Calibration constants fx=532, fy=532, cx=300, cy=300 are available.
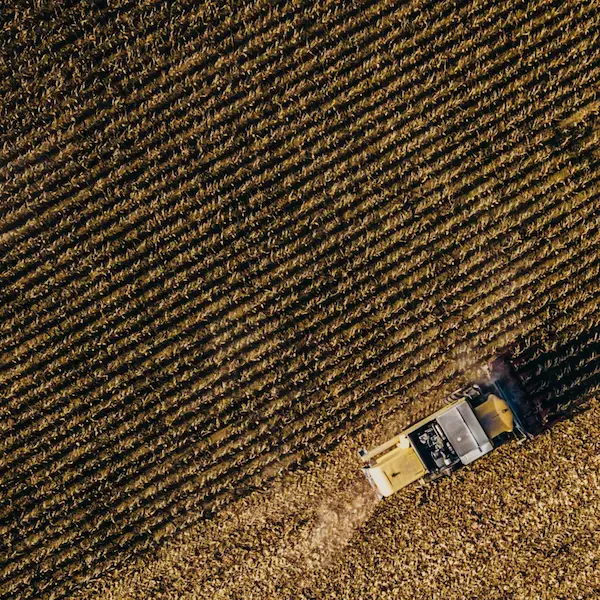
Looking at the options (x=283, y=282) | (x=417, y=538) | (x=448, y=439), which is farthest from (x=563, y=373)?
(x=283, y=282)

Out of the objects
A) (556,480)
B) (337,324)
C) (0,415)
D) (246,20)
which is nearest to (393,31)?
(246,20)

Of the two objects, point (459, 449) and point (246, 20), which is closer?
point (459, 449)

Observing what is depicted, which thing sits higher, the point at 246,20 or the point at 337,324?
the point at 246,20

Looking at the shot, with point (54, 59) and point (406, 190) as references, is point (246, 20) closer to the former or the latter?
point (54, 59)

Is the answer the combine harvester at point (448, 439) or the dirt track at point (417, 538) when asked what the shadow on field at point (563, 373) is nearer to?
the dirt track at point (417, 538)

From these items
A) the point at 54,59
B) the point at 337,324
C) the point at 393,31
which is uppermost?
the point at 54,59

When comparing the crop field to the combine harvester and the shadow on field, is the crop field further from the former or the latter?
the combine harvester
